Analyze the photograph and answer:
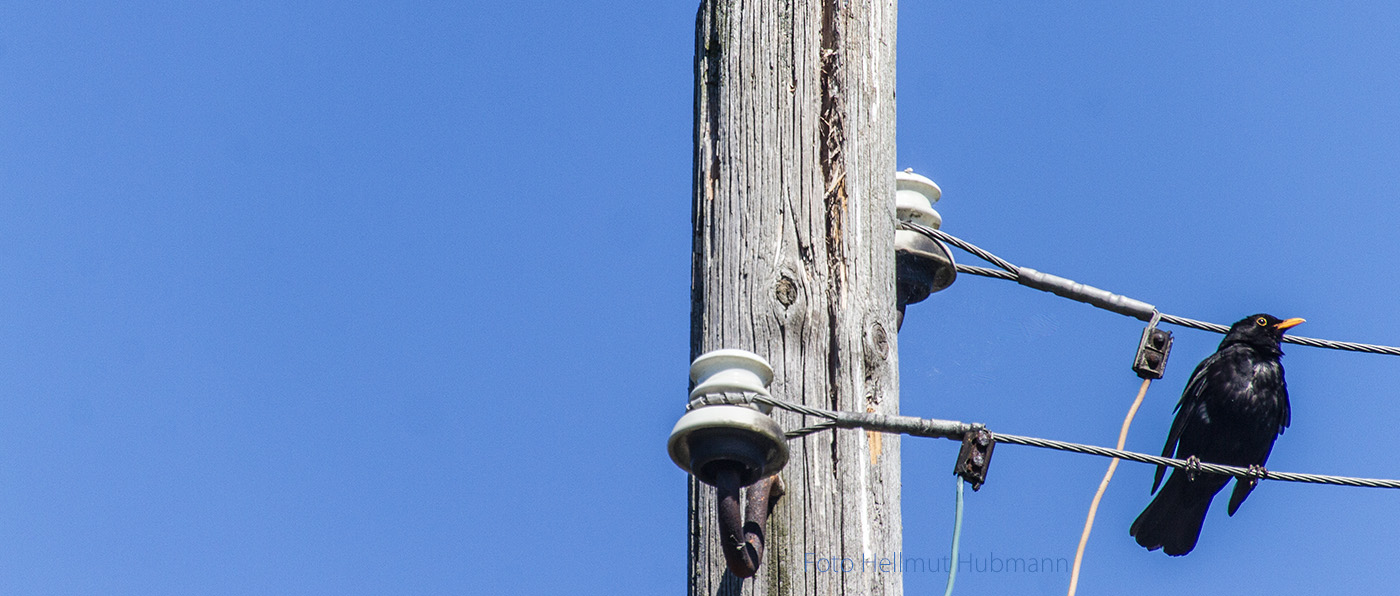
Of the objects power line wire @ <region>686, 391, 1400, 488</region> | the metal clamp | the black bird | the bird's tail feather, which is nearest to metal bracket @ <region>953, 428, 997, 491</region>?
power line wire @ <region>686, 391, 1400, 488</region>

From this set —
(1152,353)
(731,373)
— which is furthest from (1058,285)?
(731,373)

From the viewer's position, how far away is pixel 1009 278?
389 cm

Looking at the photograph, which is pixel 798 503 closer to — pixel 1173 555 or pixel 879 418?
pixel 879 418

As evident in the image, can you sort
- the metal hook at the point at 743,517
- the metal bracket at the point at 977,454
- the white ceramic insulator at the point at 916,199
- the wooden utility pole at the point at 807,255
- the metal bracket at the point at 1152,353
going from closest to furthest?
the metal hook at the point at 743,517 < the wooden utility pole at the point at 807,255 < the metal bracket at the point at 977,454 < the white ceramic insulator at the point at 916,199 < the metal bracket at the point at 1152,353

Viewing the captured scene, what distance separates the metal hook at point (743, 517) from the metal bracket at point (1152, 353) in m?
1.36

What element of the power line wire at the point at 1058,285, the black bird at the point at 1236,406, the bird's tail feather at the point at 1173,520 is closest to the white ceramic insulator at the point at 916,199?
the power line wire at the point at 1058,285

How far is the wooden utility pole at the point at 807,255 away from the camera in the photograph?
2703 millimetres

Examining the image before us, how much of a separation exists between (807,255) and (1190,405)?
15.3 ft

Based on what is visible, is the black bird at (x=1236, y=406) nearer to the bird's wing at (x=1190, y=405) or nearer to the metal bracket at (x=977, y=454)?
the bird's wing at (x=1190, y=405)

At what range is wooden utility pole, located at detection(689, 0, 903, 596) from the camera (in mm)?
2703

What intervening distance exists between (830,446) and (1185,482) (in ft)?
13.8

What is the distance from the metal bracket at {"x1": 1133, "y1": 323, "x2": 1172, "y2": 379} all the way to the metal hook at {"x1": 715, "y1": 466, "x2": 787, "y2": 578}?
1.36 metres

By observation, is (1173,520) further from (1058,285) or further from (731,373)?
(731,373)

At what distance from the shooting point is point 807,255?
2885mm
